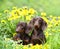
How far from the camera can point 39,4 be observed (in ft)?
43.8

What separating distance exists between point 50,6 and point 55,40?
6788 mm

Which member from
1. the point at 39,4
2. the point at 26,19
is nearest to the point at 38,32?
the point at 26,19

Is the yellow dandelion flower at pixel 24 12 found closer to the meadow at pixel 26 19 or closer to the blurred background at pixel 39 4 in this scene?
the meadow at pixel 26 19

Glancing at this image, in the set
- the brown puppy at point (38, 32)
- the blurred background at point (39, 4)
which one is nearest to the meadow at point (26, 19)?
the blurred background at point (39, 4)

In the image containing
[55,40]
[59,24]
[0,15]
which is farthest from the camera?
[0,15]

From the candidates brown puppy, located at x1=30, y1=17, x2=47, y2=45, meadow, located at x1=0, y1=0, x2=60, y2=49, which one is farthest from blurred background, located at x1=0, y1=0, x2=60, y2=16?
brown puppy, located at x1=30, y1=17, x2=47, y2=45

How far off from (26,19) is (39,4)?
4.14 metres

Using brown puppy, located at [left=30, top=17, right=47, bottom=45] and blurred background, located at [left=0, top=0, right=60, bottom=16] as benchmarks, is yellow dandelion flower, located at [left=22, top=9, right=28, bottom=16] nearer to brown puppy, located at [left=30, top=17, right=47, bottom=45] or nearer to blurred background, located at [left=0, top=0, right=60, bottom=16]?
brown puppy, located at [left=30, top=17, right=47, bottom=45]

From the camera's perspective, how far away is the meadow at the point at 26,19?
256 inches

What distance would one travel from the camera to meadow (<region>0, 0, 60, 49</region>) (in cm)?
651

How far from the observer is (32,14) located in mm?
9570

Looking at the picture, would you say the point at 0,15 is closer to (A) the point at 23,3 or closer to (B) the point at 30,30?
(B) the point at 30,30

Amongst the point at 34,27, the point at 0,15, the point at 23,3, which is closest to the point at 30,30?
the point at 34,27

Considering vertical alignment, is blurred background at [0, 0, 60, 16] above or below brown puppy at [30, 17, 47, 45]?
below
